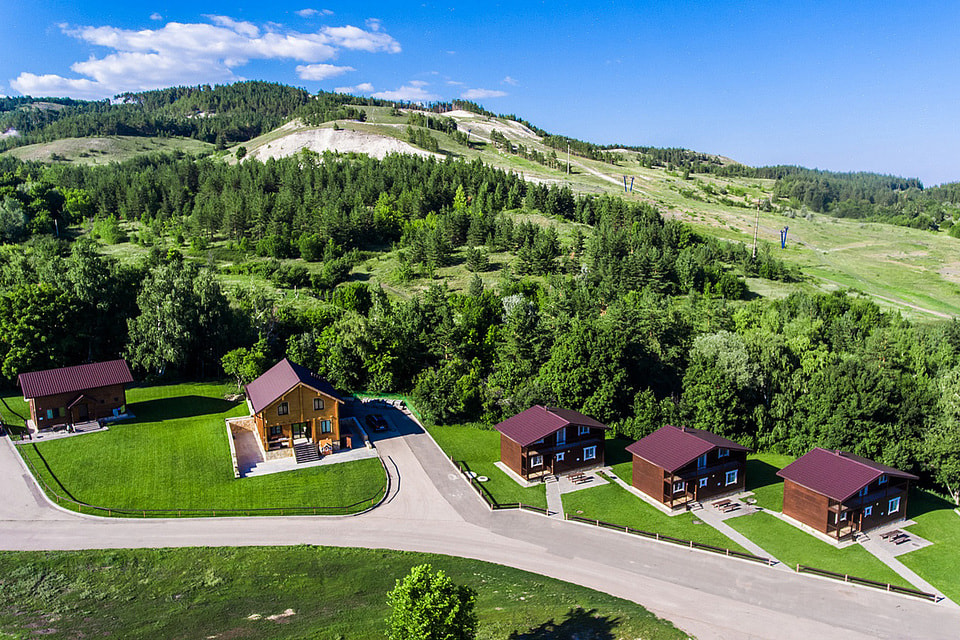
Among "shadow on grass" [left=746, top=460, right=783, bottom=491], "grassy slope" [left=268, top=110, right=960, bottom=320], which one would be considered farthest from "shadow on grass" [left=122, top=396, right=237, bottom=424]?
"grassy slope" [left=268, top=110, right=960, bottom=320]

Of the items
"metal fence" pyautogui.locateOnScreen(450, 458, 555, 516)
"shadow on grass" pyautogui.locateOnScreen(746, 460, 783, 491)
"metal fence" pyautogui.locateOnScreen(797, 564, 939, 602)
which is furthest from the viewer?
"shadow on grass" pyautogui.locateOnScreen(746, 460, 783, 491)

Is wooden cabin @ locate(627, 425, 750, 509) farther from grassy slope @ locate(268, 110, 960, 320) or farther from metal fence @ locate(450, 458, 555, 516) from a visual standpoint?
grassy slope @ locate(268, 110, 960, 320)

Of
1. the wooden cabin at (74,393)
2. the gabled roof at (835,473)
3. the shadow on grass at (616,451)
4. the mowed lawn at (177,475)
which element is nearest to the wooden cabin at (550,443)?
the shadow on grass at (616,451)

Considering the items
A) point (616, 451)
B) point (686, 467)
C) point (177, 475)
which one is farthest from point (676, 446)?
point (177, 475)

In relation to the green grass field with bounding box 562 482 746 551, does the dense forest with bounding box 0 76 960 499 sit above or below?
above

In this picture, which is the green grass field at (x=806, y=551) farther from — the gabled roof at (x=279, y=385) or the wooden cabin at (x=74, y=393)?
the wooden cabin at (x=74, y=393)

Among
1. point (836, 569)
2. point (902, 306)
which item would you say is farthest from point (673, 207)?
point (836, 569)
